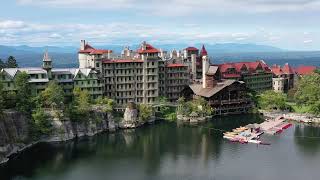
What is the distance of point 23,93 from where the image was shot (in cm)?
8475

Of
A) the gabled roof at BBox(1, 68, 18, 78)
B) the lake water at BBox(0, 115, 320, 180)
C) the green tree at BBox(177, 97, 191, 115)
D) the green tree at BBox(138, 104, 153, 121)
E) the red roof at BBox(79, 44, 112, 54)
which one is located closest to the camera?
the lake water at BBox(0, 115, 320, 180)

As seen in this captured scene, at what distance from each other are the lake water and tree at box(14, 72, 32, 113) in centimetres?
806

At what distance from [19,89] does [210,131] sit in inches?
1588

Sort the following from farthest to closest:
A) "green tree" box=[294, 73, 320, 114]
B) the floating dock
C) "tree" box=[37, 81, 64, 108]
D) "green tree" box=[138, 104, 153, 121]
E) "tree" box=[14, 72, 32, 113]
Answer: "green tree" box=[294, 73, 320, 114]
"green tree" box=[138, 104, 153, 121]
"tree" box=[37, 81, 64, 108]
the floating dock
"tree" box=[14, 72, 32, 113]

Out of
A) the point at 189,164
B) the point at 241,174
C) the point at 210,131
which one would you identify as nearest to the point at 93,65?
the point at 210,131

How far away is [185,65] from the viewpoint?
12031 cm

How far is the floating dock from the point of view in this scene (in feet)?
285

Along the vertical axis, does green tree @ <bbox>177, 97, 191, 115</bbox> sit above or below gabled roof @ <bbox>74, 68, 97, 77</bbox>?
below

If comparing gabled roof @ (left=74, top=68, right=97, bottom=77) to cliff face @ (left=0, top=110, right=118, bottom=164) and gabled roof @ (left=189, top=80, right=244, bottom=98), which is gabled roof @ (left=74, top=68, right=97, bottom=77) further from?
gabled roof @ (left=189, top=80, right=244, bottom=98)

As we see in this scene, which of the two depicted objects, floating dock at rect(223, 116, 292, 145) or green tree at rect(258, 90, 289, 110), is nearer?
floating dock at rect(223, 116, 292, 145)

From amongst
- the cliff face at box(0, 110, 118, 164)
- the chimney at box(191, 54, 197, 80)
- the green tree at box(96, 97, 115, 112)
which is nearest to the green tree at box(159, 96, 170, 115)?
the green tree at box(96, 97, 115, 112)

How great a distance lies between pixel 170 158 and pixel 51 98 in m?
27.9

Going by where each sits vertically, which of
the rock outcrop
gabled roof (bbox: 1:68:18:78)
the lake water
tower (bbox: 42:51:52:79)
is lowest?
the lake water

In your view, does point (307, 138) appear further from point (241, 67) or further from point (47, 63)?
point (47, 63)
